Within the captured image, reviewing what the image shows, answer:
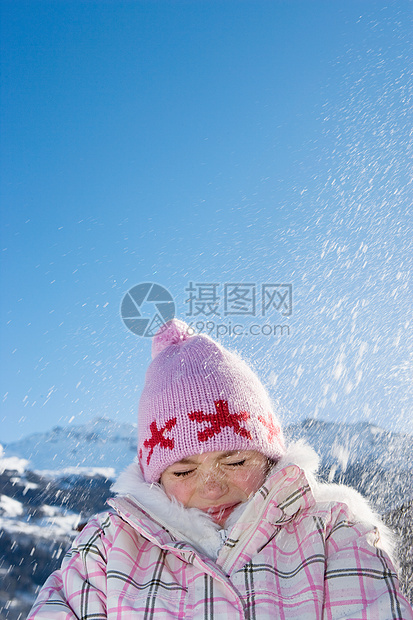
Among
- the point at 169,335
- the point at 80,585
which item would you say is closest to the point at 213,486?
the point at 80,585

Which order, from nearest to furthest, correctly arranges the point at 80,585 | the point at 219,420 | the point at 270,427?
1. the point at 80,585
2. the point at 219,420
3. the point at 270,427

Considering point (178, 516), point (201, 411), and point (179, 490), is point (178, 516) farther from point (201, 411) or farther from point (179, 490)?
point (201, 411)

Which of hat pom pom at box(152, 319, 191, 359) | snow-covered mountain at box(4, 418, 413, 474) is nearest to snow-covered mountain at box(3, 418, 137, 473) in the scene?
snow-covered mountain at box(4, 418, 413, 474)

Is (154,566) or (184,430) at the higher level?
(184,430)

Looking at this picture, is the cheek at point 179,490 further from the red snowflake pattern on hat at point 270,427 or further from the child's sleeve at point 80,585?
the red snowflake pattern on hat at point 270,427

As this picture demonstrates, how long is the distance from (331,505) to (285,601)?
392 millimetres

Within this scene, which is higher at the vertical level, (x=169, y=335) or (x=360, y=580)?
(x=169, y=335)

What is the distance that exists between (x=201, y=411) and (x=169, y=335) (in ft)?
2.39

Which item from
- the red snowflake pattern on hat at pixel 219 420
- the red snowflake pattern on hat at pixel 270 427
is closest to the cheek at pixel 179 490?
the red snowflake pattern on hat at pixel 219 420

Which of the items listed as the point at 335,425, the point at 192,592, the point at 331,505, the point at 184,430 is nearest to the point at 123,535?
the point at 192,592

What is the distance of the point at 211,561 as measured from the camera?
6.20 ft

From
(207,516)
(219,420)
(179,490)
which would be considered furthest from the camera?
(219,420)

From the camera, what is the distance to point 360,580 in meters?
1.71

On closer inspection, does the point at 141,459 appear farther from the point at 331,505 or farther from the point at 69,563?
the point at 331,505
